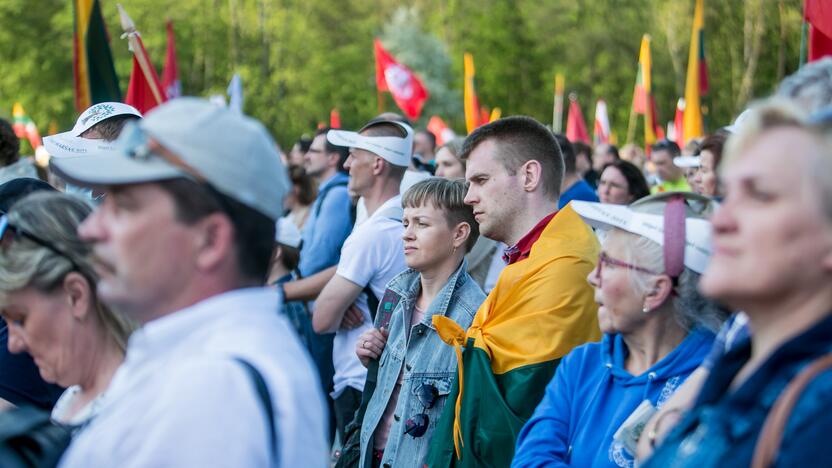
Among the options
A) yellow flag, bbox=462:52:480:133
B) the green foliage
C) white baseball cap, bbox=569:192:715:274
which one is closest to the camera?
white baseball cap, bbox=569:192:715:274

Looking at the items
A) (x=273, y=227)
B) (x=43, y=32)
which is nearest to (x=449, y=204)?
(x=273, y=227)

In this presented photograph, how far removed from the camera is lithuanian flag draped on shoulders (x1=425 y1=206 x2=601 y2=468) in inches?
158

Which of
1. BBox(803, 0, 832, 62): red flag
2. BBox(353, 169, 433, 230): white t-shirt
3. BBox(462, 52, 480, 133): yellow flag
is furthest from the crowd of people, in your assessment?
BBox(462, 52, 480, 133): yellow flag

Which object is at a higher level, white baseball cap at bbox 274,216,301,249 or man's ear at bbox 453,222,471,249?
man's ear at bbox 453,222,471,249

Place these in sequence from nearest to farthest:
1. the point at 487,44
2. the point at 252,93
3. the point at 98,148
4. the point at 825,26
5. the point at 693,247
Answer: the point at 693,247, the point at 98,148, the point at 825,26, the point at 252,93, the point at 487,44

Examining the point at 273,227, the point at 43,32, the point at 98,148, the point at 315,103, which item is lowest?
the point at 315,103

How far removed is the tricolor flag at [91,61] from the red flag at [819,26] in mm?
4588

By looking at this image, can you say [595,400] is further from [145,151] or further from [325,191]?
[325,191]

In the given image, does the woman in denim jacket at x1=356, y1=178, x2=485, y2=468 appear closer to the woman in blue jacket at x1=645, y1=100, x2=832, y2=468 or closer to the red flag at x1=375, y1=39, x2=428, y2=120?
the woman in blue jacket at x1=645, y1=100, x2=832, y2=468

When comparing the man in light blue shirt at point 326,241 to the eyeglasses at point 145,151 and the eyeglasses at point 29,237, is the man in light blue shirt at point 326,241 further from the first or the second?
the eyeglasses at point 145,151

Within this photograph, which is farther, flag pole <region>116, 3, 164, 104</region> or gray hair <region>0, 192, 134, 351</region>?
flag pole <region>116, 3, 164, 104</region>

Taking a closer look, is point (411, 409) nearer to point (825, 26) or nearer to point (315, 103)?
point (825, 26)

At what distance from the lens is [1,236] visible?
9.07 feet

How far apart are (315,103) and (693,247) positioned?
4327 cm
